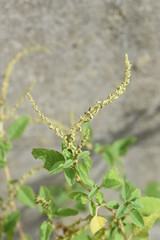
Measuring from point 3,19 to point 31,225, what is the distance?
836 millimetres

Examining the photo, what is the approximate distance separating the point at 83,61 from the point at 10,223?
0.43 metres

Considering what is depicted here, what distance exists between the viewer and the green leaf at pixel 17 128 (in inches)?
35.9

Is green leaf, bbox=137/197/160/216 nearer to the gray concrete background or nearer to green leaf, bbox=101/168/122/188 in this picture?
green leaf, bbox=101/168/122/188

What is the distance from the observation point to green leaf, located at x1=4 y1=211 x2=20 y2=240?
3.02 feet

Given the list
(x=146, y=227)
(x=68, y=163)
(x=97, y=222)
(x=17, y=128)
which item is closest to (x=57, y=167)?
(x=68, y=163)

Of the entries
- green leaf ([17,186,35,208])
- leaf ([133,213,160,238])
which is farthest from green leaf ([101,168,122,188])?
green leaf ([17,186,35,208])

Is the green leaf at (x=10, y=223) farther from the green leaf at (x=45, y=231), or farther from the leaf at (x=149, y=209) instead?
the leaf at (x=149, y=209)

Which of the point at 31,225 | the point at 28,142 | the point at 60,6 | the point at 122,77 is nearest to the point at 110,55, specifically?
Result: the point at 122,77

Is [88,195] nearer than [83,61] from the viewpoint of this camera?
Yes

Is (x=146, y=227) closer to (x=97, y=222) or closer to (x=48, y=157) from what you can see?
(x=97, y=222)

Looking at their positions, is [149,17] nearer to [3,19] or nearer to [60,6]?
[60,6]

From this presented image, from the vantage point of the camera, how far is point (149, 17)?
92cm

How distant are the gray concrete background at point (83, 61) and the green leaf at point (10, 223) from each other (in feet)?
0.91

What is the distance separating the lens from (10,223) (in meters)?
0.93
